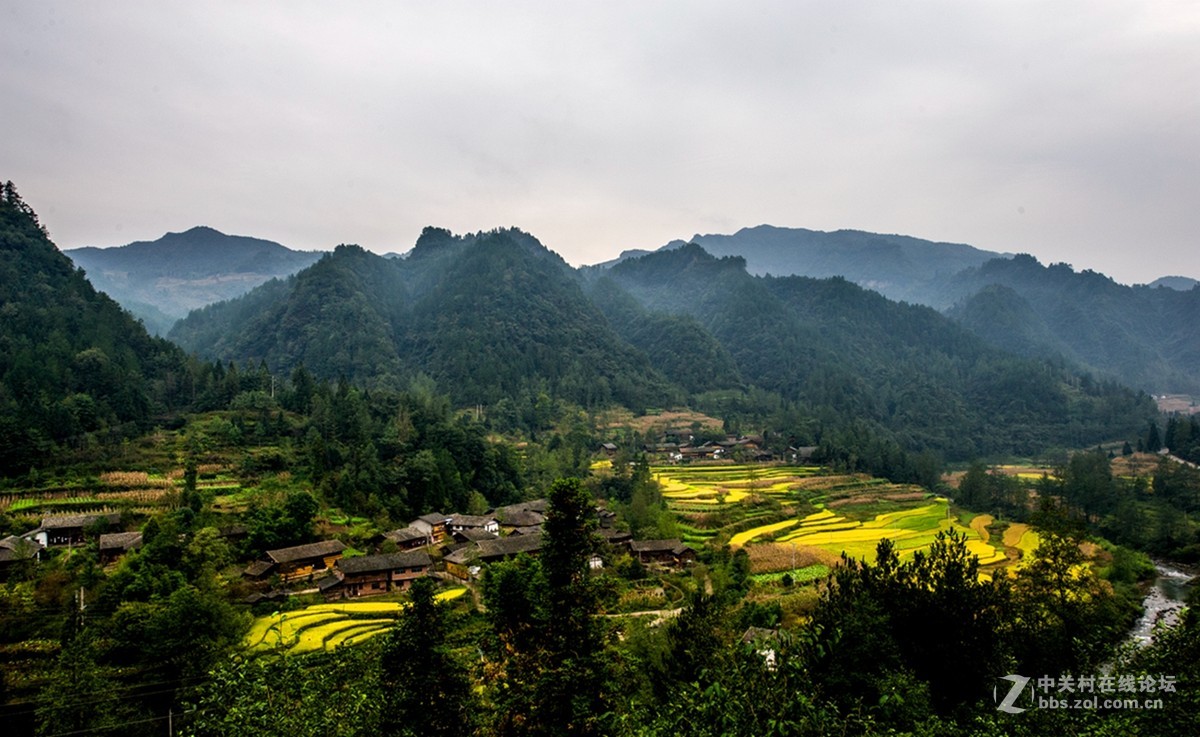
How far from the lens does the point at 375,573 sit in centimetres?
3034

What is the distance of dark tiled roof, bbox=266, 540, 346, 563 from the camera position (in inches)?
1176

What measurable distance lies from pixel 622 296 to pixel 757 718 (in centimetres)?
15095

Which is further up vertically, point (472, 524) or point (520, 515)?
point (472, 524)

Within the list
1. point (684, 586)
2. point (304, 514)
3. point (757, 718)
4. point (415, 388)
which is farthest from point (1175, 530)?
point (415, 388)

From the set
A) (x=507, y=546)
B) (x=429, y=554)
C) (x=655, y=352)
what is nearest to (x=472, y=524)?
(x=507, y=546)

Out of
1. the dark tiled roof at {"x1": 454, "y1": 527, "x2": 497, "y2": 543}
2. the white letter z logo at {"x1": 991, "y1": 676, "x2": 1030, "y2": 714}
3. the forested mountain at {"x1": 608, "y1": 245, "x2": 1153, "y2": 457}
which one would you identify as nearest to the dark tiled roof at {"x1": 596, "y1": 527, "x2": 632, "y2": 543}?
the dark tiled roof at {"x1": 454, "y1": 527, "x2": 497, "y2": 543}

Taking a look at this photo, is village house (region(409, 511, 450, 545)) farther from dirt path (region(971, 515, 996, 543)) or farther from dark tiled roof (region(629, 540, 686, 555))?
dirt path (region(971, 515, 996, 543))

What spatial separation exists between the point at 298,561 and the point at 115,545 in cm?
747

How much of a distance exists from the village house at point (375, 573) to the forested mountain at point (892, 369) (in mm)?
76418

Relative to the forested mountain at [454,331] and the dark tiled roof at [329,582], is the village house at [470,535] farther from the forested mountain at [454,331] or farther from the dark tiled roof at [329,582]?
the forested mountain at [454,331]

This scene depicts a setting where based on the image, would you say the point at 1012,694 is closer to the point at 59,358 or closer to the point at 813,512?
the point at 813,512

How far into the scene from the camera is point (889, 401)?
116m

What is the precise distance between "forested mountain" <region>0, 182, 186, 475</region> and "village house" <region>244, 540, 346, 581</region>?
643 inches

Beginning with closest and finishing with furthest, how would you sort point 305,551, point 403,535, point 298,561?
point 298,561, point 305,551, point 403,535
